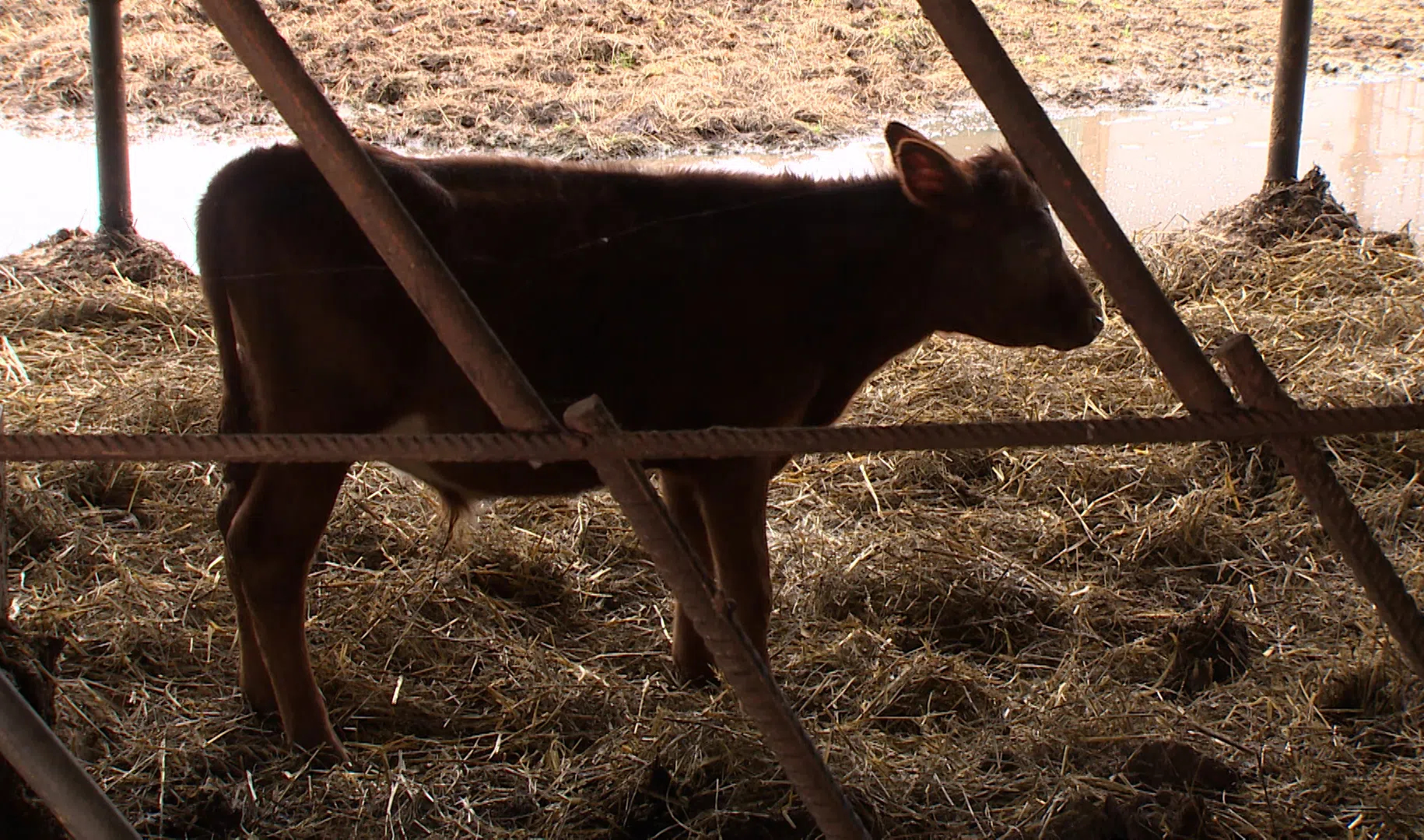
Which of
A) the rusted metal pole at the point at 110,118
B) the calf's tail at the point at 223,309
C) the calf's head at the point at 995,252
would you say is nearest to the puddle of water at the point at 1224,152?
the rusted metal pole at the point at 110,118

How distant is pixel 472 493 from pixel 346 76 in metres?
9.59

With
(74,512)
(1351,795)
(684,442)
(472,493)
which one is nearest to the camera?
(684,442)

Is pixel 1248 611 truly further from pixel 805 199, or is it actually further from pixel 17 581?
pixel 17 581

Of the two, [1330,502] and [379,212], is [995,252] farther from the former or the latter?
[379,212]

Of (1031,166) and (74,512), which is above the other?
(1031,166)

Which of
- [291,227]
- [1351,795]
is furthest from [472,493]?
[1351,795]

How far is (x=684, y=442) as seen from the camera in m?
1.86

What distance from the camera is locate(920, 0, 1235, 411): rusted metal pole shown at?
1.96 meters

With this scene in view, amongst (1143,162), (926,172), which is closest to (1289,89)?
(1143,162)

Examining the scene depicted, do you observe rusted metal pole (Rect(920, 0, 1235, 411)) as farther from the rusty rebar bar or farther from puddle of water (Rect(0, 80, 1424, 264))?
puddle of water (Rect(0, 80, 1424, 264))

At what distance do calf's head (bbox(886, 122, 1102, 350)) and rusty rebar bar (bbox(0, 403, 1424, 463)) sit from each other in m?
1.78

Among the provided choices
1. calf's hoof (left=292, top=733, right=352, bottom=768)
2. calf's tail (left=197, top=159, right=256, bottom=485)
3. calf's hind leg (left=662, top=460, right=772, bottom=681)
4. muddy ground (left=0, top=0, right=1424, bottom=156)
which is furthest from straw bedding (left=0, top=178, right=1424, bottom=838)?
muddy ground (left=0, top=0, right=1424, bottom=156)

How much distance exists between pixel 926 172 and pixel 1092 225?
1560mm

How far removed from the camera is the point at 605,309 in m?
3.31
